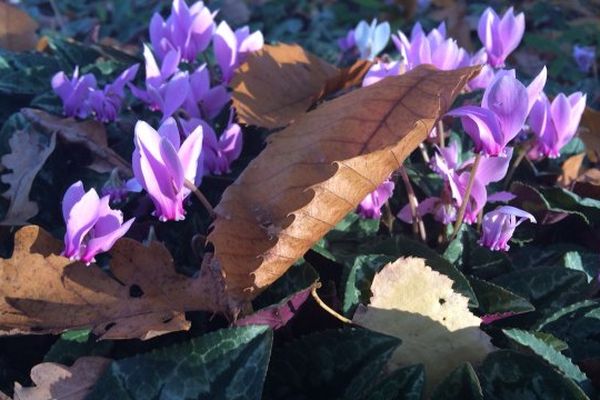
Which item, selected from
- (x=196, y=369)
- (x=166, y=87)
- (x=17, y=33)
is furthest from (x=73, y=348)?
(x=17, y=33)

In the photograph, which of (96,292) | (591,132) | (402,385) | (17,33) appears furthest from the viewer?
(17,33)

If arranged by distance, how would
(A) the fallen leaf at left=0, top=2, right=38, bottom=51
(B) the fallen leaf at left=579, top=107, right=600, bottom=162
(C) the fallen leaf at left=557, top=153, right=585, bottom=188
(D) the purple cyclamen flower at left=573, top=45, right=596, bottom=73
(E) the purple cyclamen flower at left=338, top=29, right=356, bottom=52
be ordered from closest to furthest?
(C) the fallen leaf at left=557, top=153, right=585, bottom=188 < (B) the fallen leaf at left=579, top=107, right=600, bottom=162 < (E) the purple cyclamen flower at left=338, top=29, right=356, bottom=52 < (A) the fallen leaf at left=0, top=2, right=38, bottom=51 < (D) the purple cyclamen flower at left=573, top=45, right=596, bottom=73

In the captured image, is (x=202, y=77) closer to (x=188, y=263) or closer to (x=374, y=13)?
(x=188, y=263)

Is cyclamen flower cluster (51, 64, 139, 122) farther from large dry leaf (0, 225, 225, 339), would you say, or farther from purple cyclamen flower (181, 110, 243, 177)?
large dry leaf (0, 225, 225, 339)

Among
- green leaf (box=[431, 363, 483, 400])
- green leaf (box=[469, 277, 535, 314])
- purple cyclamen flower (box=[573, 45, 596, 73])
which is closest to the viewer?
green leaf (box=[431, 363, 483, 400])

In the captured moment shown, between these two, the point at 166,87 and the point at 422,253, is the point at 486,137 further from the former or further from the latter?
the point at 166,87

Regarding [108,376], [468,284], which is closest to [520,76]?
[468,284]

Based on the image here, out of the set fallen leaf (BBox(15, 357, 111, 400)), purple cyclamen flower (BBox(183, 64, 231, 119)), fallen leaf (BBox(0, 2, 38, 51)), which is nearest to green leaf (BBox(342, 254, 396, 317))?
fallen leaf (BBox(15, 357, 111, 400))
